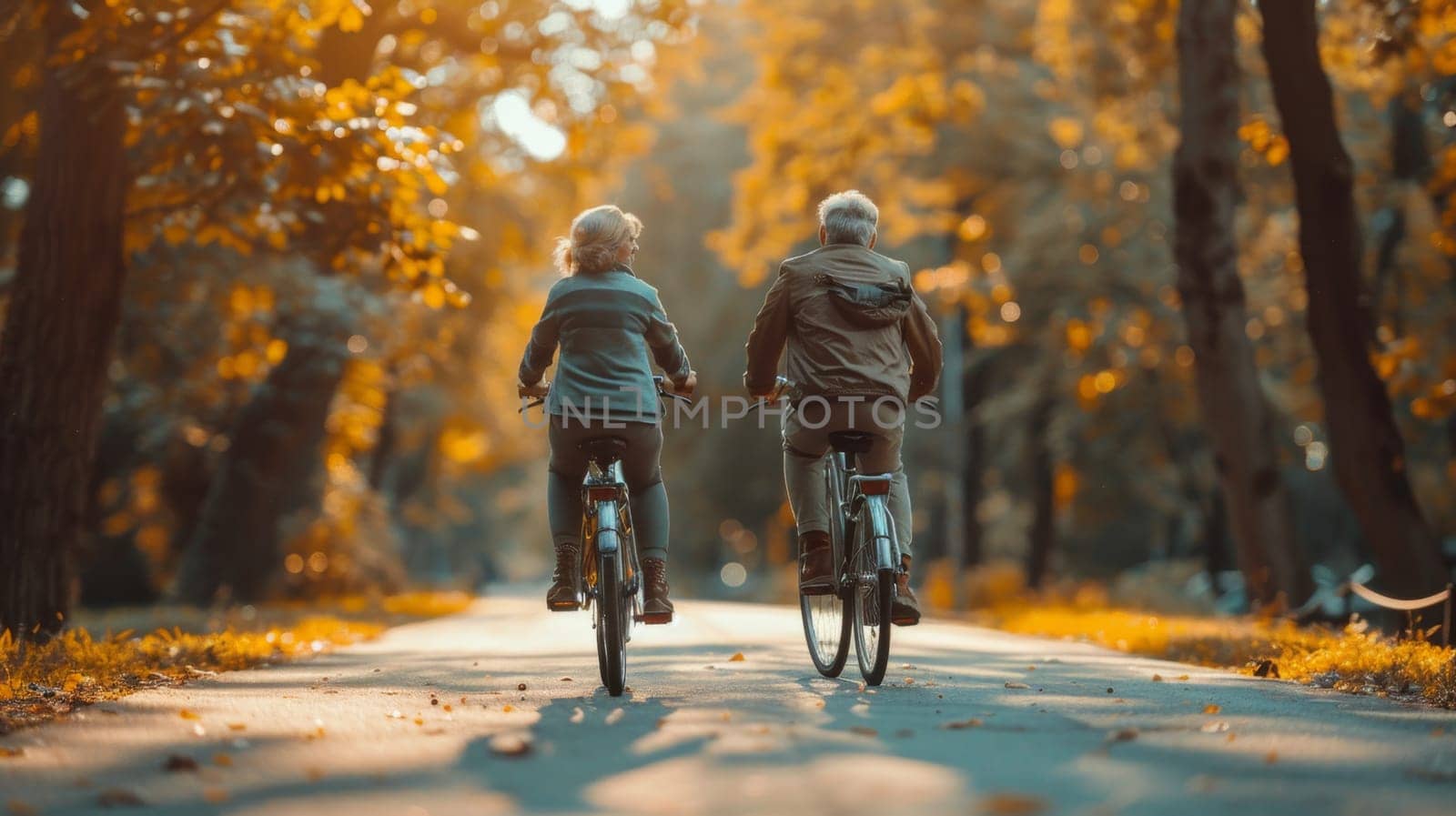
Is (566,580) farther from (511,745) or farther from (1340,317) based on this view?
(1340,317)

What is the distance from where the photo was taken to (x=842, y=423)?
808cm

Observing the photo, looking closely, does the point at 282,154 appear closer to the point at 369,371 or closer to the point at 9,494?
the point at 9,494

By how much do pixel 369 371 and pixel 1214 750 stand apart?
58.2 feet

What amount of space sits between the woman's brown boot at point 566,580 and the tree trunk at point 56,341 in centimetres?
446

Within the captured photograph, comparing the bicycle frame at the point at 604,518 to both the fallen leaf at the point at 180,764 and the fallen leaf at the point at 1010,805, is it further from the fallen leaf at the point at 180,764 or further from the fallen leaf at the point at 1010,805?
the fallen leaf at the point at 1010,805

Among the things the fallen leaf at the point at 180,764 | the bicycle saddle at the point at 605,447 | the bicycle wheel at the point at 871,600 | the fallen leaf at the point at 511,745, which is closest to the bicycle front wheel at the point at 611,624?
the bicycle saddle at the point at 605,447

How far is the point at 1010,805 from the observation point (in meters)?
A: 4.49

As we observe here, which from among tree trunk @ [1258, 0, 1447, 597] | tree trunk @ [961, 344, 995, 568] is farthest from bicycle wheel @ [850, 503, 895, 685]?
tree trunk @ [961, 344, 995, 568]

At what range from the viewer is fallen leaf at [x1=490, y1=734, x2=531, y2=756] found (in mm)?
5496

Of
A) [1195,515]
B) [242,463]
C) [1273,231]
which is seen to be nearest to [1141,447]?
[1273,231]

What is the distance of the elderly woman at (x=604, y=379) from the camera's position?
774 centimetres

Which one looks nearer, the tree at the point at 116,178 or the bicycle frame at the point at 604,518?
the bicycle frame at the point at 604,518

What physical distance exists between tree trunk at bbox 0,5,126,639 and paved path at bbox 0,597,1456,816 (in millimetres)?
2769

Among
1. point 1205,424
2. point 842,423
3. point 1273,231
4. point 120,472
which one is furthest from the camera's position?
point 120,472
